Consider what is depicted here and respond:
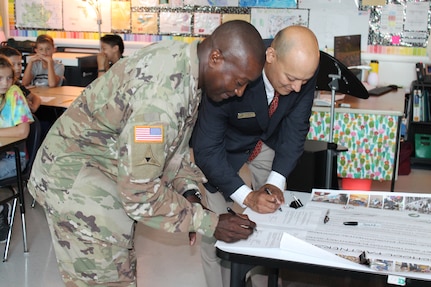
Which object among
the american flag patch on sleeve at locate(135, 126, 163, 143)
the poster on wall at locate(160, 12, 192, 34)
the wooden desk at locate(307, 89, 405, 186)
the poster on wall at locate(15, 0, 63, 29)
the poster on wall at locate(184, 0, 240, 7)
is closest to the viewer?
the american flag patch on sleeve at locate(135, 126, 163, 143)

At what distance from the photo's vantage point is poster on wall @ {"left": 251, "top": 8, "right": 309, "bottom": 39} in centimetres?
577

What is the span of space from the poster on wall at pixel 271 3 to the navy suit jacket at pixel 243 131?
3622 mm

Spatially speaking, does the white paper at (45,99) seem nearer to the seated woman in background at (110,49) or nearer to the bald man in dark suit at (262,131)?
the seated woman in background at (110,49)

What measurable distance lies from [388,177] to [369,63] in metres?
1.65

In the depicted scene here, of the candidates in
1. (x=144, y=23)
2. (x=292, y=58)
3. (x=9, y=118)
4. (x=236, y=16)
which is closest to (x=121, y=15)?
(x=144, y=23)

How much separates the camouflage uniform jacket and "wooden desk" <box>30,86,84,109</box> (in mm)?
2541

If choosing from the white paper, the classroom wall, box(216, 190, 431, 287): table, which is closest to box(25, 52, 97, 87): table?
the white paper

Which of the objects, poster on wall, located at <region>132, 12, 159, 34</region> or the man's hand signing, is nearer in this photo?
the man's hand signing

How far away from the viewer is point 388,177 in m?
4.15

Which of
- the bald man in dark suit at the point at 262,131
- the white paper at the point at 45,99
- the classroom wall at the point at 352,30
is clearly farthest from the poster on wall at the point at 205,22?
the bald man in dark suit at the point at 262,131

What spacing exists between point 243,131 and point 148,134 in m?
0.99

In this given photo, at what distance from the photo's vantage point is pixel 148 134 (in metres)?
1.36

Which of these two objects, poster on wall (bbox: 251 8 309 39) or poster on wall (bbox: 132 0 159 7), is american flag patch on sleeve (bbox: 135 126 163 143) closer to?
poster on wall (bbox: 251 8 309 39)

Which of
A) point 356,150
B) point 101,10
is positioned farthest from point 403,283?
point 101,10
